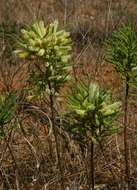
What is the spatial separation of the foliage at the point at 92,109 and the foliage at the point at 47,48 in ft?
0.28

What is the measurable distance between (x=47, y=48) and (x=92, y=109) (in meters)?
0.18

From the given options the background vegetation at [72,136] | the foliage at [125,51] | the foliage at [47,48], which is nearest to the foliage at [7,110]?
the background vegetation at [72,136]

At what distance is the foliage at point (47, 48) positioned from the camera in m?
1.19

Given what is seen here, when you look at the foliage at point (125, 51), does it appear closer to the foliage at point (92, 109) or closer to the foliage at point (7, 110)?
the foliage at point (92, 109)

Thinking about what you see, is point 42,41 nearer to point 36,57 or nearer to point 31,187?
point 36,57

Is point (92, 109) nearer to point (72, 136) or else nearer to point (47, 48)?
point (47, 48)

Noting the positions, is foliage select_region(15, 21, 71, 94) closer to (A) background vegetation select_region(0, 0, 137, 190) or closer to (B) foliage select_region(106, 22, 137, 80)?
(A) background vegetation select_region(0, 0, 137, 190)

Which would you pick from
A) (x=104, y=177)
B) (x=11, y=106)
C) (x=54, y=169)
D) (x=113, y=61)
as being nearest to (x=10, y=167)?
(x=54, y=169)

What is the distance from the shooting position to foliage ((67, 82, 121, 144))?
113 cm

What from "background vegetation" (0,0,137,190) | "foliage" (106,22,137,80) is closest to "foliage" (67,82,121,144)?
"background vegetation" (0,0,137,190)

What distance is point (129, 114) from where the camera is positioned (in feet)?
8.41

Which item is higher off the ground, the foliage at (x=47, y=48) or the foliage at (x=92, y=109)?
the foliage at (x=47, y=48)

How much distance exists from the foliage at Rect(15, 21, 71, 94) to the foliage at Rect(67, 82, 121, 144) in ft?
0.28

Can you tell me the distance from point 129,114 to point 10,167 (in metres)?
0.91
